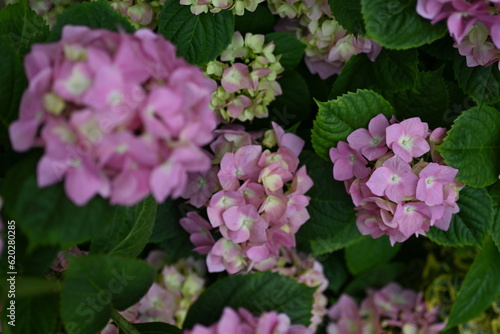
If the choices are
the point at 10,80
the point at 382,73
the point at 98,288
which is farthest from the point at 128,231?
the point at 382,73

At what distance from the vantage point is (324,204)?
0.91 metres

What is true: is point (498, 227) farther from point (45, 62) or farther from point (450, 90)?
point (45, 62)

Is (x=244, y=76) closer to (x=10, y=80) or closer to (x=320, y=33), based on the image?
(x=320, y=33)

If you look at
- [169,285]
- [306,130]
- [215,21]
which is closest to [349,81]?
[306,130]

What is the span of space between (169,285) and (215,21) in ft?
1.63

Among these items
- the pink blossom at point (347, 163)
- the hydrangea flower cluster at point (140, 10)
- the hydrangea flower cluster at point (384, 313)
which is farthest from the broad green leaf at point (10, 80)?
the hydrangea flower cluster at point (384, 313)

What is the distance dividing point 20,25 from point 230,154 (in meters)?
0.34

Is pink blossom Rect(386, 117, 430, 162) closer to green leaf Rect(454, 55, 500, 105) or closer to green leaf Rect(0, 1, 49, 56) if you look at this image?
green leaf Rect(454, 55, 500, 105)

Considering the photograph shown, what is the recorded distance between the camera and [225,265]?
880mm

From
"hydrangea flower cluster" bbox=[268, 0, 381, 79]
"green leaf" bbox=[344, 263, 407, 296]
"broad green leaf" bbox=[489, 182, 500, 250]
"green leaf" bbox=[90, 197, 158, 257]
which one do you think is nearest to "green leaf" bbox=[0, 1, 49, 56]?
"green leaf" bbox=[90, 197, 158, 257]

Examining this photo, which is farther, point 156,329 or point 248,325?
point 156,329

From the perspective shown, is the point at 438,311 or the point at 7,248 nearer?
the point at 7,248

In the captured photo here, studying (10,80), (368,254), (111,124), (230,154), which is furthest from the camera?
(368,254)

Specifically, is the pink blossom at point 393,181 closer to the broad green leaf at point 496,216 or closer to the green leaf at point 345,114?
the green leaf at point 345,114
